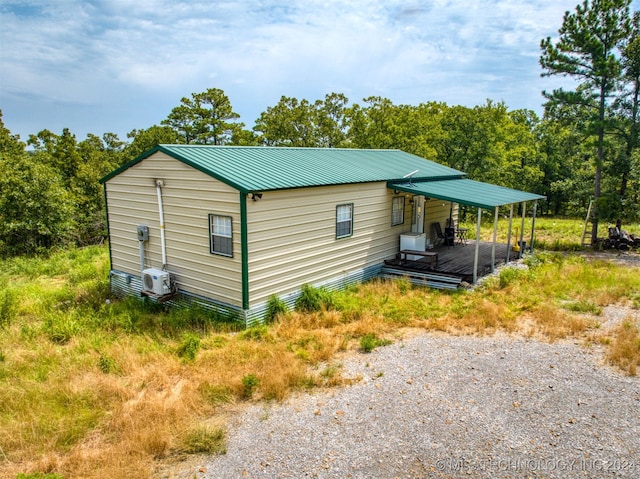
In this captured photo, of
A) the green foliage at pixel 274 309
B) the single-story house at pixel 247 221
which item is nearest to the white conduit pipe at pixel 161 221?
the single-story house at pixel 247 221

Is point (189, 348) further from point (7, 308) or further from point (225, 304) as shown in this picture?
point (7, 308)

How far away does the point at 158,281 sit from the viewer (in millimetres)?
10344

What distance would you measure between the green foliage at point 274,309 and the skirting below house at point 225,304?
10 cm

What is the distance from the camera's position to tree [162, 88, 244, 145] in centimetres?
3534

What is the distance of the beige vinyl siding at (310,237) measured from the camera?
9.45 metres

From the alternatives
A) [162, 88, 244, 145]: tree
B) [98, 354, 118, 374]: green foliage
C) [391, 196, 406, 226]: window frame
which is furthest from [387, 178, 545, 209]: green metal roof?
[162, 88, 244, 145]: tree

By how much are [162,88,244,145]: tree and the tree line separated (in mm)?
83

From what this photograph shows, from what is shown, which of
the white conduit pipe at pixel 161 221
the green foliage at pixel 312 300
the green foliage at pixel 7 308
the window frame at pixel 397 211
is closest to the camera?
the green foliage at pixel 7 308

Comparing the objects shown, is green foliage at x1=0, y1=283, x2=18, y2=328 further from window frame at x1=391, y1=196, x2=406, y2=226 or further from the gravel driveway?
window frame at x1=391, y1=196, x2=406, y2=226

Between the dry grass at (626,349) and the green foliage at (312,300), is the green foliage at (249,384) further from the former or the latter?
the dry grass at (626,349)

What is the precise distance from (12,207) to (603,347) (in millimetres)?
21710

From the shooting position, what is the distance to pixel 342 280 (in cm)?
1188

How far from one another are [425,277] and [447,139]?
1681 cm

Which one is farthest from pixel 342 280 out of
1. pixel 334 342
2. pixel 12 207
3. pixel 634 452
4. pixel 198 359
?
pixel 12 207
